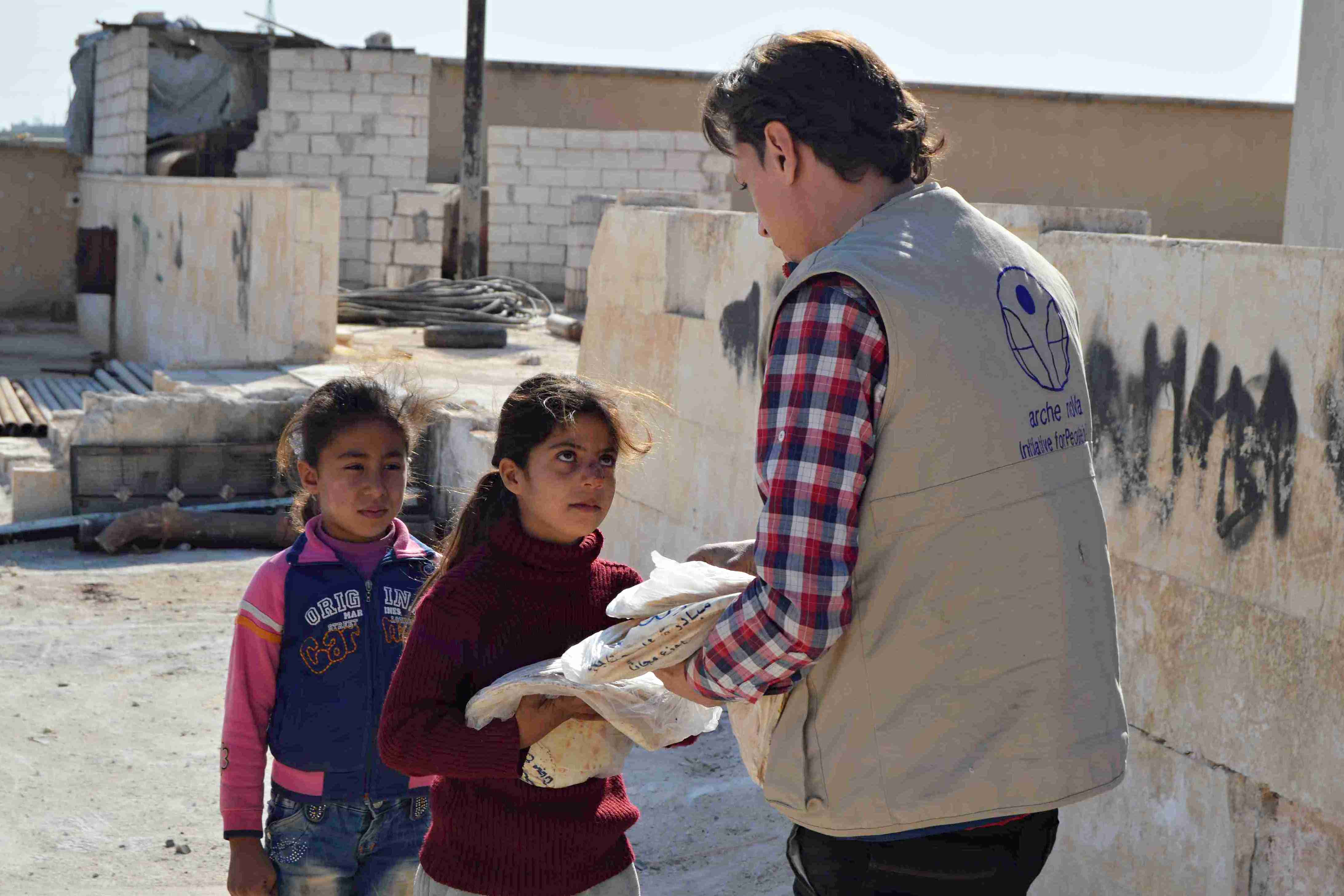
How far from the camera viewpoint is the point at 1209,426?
113 inches

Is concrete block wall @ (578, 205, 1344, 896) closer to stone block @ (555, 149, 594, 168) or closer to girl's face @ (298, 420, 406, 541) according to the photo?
girl's face @ (298, 420, 406, 541)

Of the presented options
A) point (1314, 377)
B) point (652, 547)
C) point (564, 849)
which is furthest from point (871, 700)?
point (652, 547)

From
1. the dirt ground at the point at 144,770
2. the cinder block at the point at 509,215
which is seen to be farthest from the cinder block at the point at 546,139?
the dirt ground at the point at 144,770

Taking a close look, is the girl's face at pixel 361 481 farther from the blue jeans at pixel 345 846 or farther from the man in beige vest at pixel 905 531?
the man in beige vest at pixel 905 531

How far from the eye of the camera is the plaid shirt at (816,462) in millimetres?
1517

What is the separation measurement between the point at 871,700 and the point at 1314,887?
1495 millimetres

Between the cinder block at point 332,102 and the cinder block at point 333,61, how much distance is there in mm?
293

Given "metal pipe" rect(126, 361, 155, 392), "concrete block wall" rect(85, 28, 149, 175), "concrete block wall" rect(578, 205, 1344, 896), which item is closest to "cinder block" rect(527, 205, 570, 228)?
"metal pipe" rect(126, 361, 155, 392)

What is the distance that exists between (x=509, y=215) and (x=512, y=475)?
50.6ft

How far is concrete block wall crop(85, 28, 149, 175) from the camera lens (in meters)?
17.7

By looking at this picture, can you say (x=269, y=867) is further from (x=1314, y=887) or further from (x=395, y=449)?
(x=1314, y=887)

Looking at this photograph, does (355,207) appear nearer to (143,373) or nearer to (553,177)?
(553,177)

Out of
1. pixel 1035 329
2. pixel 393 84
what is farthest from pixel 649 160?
pixel 1035 329

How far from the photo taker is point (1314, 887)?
2604 millimetres
